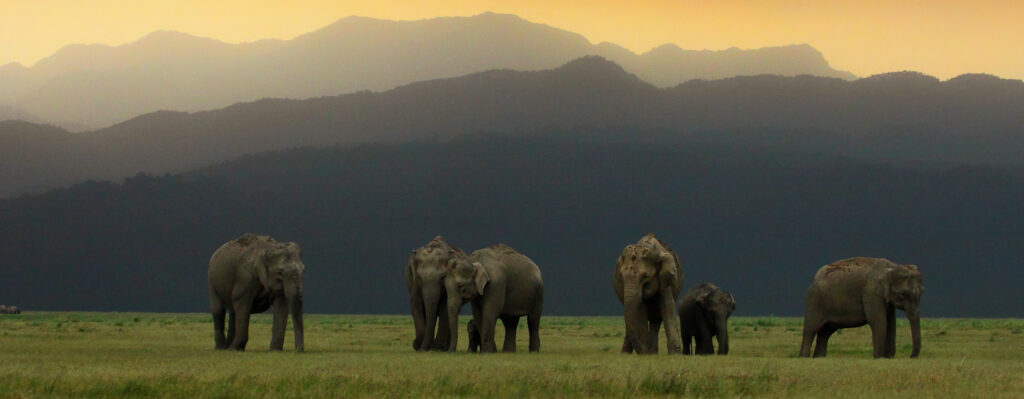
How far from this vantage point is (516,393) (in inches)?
875

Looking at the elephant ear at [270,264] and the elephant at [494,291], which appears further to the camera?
the elephant at [494,291]

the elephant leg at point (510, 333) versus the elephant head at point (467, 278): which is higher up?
the elephant head at point (467, 278)

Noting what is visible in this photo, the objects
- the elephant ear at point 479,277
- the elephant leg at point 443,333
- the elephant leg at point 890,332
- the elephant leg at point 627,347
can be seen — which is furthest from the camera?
the elephant leg at point 443,333

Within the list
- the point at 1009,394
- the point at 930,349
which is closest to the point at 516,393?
the point at 1009,394

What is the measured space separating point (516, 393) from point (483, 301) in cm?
1829

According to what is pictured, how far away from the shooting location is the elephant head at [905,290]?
37.2 meters

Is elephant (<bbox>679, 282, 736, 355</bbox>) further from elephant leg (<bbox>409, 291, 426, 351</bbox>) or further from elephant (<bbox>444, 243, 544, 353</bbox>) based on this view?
elephant leg (<bbox>409, 291, 426, 351</bbox>)

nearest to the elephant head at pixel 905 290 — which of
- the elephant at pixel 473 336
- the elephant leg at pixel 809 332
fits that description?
the elephant leg at pixel 809 332

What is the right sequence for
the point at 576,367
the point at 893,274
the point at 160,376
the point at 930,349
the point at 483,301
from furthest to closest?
the point at 930,349 → the point at 483,301 → the point at 893,274 → the point at 576,367 → the point at 160,376

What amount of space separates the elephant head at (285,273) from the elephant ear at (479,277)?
17.8 ft

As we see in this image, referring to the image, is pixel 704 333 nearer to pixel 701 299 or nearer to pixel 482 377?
pixel 701 299

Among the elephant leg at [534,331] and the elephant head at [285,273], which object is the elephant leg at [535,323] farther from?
the elephant head at [285,273]

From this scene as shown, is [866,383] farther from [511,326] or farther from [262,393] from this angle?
[511,326]

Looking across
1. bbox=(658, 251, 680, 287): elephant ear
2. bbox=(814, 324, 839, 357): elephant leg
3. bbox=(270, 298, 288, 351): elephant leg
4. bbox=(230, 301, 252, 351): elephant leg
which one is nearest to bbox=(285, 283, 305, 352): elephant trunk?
bbox=(270, 298, 288, 351): elephant leg
